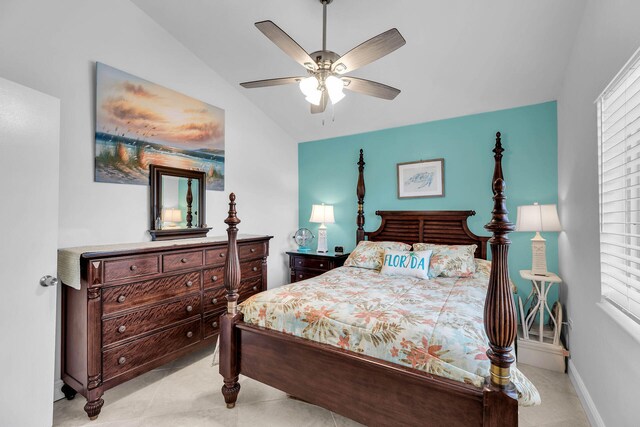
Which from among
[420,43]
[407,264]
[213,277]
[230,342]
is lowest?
[230,342]

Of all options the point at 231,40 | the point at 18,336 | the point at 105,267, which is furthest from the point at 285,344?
the point at 231,40

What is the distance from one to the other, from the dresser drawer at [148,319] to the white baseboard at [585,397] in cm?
288

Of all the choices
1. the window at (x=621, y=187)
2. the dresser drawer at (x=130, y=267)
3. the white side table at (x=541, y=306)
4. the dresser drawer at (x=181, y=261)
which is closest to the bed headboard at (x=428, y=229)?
the white side table at (x=541, y=306)

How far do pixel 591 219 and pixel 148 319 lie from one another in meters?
3.20

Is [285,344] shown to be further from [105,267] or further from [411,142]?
[411,142]

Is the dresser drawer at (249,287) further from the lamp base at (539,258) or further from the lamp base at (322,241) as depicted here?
the lamp base at (539,258)

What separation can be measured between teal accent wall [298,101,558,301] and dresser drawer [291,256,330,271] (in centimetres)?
55

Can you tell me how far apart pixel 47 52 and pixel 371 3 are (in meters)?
2.37

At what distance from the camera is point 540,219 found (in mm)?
2688

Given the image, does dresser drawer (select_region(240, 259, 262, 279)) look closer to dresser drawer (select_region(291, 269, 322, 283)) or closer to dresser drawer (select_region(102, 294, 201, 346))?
dresser drawer (select_region(102, 294, 201, 346))

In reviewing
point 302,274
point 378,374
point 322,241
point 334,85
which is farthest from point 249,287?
point 334,85

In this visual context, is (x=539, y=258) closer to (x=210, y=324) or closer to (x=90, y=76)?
(x=210, y=324)

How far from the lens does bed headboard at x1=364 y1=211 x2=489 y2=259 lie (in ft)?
11.2

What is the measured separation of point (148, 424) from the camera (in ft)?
6.19
